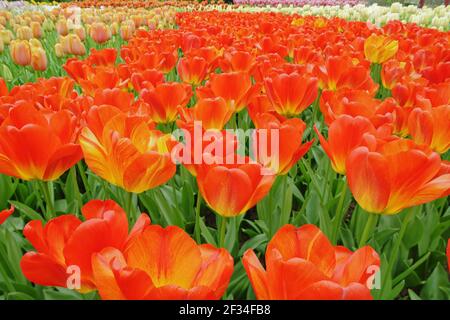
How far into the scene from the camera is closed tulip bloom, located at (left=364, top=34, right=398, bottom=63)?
9.27 feet

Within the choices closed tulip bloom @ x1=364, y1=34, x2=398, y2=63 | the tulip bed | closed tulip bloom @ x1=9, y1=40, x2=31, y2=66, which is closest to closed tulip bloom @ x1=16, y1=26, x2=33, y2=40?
closed tulip bloom @ x1=9, y1=40, x2=31, y2=66

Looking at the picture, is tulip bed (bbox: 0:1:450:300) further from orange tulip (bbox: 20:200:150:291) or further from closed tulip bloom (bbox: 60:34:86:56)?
closed tulip bloom (bbox: 60:34:86:56)

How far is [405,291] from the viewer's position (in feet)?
4.70

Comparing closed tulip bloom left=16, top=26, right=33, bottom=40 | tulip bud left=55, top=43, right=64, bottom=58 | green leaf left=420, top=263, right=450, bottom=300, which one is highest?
closed tulip bloom left=16, top=26, right=33, bottom=40

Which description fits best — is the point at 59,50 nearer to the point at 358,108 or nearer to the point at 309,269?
the point at 358,108

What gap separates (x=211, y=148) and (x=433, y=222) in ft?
3.06

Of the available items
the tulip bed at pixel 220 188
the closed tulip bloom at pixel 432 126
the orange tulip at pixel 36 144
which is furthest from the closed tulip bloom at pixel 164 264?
the closed tulip bloom at pixel 432 126

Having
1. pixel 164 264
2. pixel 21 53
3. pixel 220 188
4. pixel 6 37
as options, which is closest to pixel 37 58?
pixel 21 53

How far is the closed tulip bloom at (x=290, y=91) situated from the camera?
1.57 metres

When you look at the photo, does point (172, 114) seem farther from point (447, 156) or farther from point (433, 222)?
point (447, 156)

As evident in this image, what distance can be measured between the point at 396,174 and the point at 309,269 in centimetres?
37

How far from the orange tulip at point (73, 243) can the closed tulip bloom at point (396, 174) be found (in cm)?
45

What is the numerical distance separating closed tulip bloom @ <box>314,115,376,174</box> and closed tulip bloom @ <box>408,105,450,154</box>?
0.94ft
